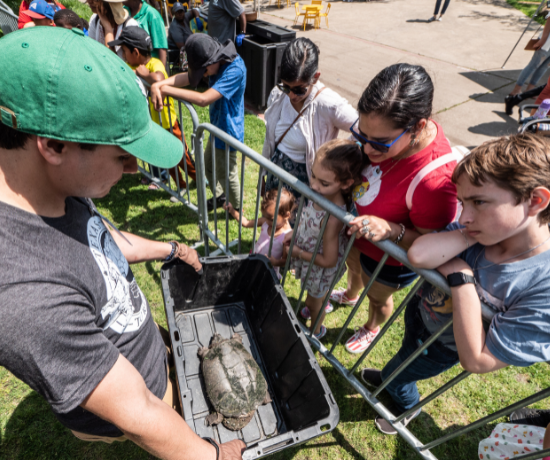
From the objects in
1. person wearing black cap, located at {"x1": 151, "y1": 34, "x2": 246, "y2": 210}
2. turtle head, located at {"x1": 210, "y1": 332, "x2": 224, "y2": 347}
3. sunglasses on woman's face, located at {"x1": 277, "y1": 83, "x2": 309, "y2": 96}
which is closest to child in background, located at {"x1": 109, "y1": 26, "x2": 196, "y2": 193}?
person wearing black cap, located at {"x1": 151, "y1": 34, "x2": 246, "y2": 210}

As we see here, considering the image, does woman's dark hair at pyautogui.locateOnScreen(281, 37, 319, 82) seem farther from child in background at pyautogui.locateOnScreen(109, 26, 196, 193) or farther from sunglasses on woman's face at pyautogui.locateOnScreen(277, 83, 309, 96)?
child in background at pyautogui.locateOnScreen(109, 26, 196, 193)

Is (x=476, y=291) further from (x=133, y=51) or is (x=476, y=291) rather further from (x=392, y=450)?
(x=133, y=51)

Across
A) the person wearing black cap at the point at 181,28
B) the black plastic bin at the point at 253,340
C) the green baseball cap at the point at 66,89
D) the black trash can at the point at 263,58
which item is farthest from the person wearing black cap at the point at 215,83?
the person wearing black cap at the point at 181,28

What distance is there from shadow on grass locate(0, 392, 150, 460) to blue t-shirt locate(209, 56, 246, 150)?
119 inches

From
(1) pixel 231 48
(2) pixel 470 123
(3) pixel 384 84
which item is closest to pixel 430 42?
(2) pixel 470 123

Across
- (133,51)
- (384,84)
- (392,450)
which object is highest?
(384,84)

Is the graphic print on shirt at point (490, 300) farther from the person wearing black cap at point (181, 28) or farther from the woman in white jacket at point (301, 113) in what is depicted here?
the person wearing black cap at point (181, 28)

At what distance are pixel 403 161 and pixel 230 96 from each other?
7.35ft

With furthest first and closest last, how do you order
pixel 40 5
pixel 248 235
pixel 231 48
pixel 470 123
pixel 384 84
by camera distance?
pixel 470 123 < pixel 40 5 < pixel 248 235 < pixel 231 48 < pixel 384 84

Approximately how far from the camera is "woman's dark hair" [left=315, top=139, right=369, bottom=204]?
75.5 inches

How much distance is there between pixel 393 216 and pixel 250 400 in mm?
1514

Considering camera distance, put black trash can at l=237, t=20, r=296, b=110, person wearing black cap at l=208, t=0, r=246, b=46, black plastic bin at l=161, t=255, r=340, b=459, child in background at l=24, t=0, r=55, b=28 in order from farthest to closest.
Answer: black trash can at l=237, t=20, r=296, b=110, person wearing black cap at l=208, t=0, r=246, b=46, child in background at l=24, t=0, r=55, b=28, black plastic bin at l=161, t=255, r=340, b=459

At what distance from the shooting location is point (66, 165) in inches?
37.6

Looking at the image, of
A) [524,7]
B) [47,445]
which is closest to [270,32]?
[47,445]
